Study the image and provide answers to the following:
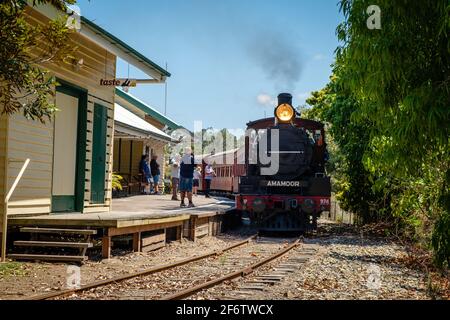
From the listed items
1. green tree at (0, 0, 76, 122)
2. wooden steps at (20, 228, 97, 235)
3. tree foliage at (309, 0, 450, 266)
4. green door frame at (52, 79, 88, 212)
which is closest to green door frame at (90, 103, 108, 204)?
green door frame at (52, 79, 88, 212)

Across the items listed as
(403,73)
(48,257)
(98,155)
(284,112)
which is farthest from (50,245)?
(284,112)

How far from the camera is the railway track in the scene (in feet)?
21.4

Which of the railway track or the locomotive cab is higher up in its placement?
the locomotive cab

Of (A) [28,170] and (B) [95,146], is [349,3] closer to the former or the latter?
(A) [28,170]

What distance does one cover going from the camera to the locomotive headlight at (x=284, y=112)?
50.9 ft

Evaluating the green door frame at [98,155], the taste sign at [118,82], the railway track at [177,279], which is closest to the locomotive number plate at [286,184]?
the railway track at [177,279]

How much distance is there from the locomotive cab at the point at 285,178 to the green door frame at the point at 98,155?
4.12 metres

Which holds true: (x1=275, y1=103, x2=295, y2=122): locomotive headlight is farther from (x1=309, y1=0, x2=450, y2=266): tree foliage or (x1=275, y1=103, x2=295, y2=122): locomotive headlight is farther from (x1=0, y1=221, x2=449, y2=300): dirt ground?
(x1=309, y1=0, x2=450, y2=266): tree foliage

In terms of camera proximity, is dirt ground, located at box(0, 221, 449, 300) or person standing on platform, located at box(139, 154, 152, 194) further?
person standing on platform, located at box(139, 154, 152, 194)

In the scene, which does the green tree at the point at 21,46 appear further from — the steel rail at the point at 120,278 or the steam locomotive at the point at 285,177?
the steam locomotive at the point at 285,177

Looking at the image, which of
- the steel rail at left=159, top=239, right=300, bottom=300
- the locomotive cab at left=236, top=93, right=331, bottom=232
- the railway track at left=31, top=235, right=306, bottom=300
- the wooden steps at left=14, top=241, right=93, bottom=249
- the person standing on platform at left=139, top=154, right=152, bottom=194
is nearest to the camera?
the steel rail at left=159, top=239, right=300, bottom=300

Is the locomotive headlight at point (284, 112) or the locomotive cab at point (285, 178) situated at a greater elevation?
the locomotive headlight at point (284, 112)

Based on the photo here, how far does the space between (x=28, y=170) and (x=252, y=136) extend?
763 centimetres

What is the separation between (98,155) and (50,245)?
337 centimetres
